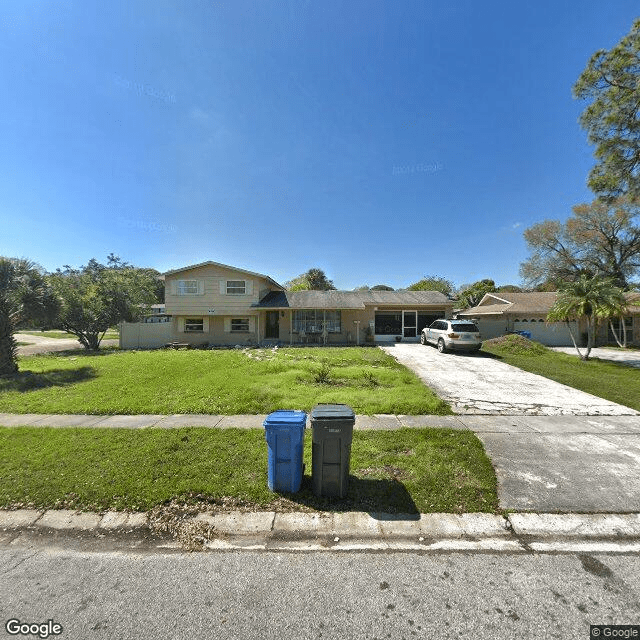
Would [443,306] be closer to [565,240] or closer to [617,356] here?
[617,356]

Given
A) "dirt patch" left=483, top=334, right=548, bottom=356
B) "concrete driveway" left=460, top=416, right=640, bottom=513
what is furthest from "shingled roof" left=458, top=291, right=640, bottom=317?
"concrete driveway" left=460, top=416, right=640, bottom=513

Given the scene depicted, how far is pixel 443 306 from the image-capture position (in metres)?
19.3

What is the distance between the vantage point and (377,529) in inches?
126

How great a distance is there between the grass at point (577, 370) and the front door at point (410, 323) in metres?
4.35

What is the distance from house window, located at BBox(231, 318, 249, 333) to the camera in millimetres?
19484

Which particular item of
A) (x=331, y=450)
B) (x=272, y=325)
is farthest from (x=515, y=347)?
(x=331, y=450)

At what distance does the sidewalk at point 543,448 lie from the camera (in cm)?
376

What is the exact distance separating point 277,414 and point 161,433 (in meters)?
2.97

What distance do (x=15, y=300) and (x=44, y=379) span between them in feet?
12.5

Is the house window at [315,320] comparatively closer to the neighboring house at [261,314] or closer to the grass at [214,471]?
the neighboring house at [261,314]

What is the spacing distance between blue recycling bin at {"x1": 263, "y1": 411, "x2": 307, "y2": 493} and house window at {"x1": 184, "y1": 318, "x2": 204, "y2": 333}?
17.4m

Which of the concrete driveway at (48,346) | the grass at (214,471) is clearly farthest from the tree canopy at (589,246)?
the concrete driveway at (48,346)

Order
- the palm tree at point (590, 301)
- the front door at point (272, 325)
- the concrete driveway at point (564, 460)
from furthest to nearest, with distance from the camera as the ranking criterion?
the front door at point (272, 325) < the palm tree at point (590, 301) < the concrete driveway at point (564, 460)

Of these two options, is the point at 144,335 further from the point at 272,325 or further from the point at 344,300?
the point at 344,300
